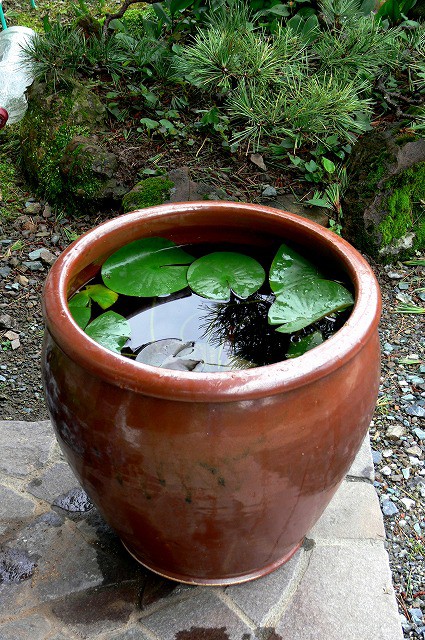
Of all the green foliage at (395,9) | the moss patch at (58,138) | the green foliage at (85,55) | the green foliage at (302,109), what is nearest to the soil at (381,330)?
the moss patch at (58,138)

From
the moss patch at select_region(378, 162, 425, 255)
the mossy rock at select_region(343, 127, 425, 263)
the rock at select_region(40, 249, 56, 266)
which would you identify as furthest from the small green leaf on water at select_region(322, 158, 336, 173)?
the rock at select_region(40, 249, 56, 266)

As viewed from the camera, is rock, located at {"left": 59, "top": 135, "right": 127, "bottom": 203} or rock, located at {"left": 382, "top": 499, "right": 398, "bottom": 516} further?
rock, located at {"left": 59, "top": 135, "right": 127, "bottom": 203}

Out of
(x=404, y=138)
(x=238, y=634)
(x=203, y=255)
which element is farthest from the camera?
(x=404, y=138)

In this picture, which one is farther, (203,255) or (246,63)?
(246,63)

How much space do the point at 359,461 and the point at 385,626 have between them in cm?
55

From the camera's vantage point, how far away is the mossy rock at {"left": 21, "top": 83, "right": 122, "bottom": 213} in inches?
120

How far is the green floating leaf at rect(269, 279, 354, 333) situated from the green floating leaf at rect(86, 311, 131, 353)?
1.15 feet

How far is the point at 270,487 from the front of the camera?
1.28m

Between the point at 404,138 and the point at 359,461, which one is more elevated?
the point at 404,138

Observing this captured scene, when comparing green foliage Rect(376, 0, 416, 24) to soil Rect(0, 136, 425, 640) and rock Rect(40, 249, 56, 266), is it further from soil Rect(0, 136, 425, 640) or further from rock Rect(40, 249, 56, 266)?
rock Rect(40, 249, 56, 266)

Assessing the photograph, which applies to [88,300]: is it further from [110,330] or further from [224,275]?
[224,275]

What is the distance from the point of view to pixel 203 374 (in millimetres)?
1175

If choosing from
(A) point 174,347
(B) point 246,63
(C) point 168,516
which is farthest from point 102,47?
(C) point 168,516

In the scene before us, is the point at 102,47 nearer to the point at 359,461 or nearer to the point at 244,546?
the point at 359,461
